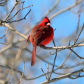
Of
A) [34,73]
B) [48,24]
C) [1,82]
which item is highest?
[48,24]

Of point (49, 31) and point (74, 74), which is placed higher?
point (49, 31)

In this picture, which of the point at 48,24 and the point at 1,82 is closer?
→ the point at 1,82

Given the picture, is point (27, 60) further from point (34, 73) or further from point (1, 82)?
point (1, 82)

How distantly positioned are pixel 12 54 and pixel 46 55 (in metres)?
1.23

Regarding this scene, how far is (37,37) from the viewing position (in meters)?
3.38

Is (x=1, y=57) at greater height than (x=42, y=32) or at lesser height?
lesser

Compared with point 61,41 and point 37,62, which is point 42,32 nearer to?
point 61,41

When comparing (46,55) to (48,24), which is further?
(46,55)

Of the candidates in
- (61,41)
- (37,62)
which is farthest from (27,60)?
(61,41)

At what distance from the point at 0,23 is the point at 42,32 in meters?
1.00

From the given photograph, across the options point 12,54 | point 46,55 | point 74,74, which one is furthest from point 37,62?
point 74,74

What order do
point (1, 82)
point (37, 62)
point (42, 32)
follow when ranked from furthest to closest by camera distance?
point (37, 62) < point (42, 32) < point (1, 82)

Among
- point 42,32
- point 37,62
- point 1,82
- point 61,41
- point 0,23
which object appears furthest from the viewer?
point 37,62

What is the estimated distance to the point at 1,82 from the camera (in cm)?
321
